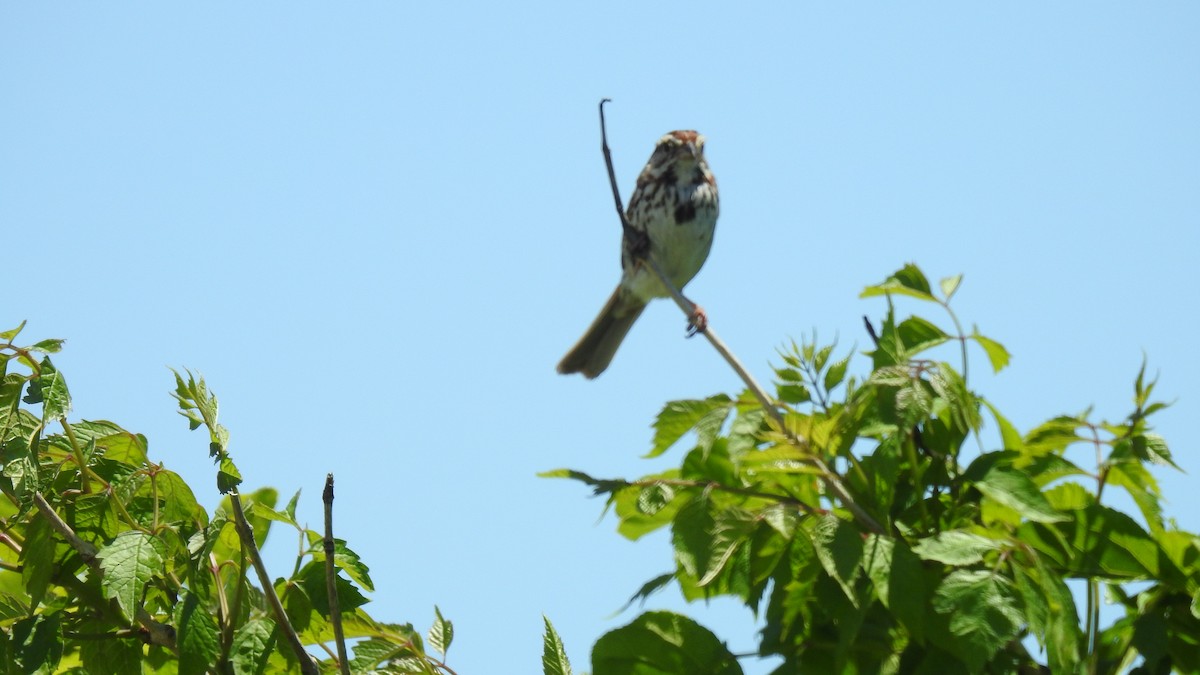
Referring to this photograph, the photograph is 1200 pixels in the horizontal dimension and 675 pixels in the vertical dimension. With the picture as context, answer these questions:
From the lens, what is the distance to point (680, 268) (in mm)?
6332

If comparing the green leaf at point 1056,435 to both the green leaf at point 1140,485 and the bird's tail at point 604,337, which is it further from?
the bird's tail at point 604,337

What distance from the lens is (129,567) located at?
213 cm

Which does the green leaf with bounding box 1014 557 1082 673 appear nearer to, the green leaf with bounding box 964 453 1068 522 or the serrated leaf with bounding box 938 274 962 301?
the green leaf with bounding box 964 453 1068 522

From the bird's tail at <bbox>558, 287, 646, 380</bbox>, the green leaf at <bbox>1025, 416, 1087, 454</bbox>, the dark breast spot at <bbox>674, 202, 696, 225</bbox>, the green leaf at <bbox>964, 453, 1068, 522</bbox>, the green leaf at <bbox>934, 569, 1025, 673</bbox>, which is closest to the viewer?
the green leaf at <bbox>934, 569, 1025, 673</bbox>

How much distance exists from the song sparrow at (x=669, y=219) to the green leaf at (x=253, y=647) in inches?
153

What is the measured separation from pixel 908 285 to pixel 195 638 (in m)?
1.41

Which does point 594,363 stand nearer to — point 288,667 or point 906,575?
point 288,667

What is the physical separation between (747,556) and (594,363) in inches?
178

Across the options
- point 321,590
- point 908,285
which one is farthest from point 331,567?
point 908,285

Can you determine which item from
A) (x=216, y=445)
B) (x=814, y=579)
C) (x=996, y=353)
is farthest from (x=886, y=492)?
(x=216, y=445)

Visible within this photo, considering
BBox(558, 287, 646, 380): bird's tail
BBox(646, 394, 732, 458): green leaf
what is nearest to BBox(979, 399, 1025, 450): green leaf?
BBox(646, 394, 732, 458): green leaf

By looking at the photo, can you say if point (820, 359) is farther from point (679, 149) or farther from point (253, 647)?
point (679, 149)

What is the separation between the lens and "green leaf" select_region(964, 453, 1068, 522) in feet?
6.56

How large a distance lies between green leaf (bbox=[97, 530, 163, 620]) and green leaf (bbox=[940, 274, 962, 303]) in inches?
57.9
